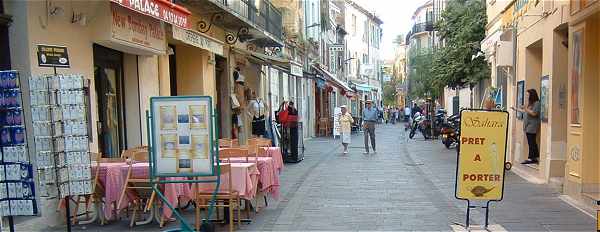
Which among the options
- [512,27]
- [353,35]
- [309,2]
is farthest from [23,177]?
[353,35]

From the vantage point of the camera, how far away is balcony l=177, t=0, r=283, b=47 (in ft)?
43.8

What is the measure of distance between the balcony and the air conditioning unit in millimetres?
6309

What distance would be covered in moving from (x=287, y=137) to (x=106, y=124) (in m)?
5.83

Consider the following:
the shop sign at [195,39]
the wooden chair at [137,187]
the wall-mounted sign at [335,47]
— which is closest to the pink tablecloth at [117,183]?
the wooden chair at [137,187]

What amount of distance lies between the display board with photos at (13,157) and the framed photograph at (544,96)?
8634 mm

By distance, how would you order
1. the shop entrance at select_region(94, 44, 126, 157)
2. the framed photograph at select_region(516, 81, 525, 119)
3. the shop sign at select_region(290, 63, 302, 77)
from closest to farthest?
the shop entrance at select_region(94, 44, 126, 157), the framed photograph at select_region(516, 81, 525, 119), the shop sign at select_region(290, 63, 302, 77)

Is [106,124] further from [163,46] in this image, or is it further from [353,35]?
[353,35]

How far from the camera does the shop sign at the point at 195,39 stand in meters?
10.6

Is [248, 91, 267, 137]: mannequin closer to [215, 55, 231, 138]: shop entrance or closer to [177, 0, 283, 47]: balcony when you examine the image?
[215, 55, 231, 138]: shop entrance

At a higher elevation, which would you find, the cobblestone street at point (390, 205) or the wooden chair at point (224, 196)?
the wooden chair at point (224, 196)

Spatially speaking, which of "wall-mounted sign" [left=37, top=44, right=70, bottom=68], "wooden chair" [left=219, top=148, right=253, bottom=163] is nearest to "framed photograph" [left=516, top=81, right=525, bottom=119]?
"wooden chair" [left=219, top=148, right=253, bottom=163]

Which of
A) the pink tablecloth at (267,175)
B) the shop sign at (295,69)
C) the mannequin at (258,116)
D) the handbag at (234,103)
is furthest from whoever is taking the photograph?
the handbag at (234,103)

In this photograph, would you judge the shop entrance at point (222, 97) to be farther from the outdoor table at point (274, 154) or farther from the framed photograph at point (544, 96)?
the framed photograph at point (544, 96)

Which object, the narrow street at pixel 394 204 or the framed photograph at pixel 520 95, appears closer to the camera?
the narrow street at pixel 394 204
